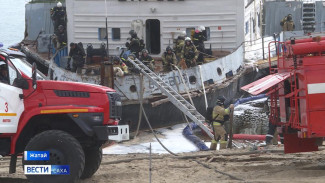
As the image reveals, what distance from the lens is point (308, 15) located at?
38.0 metres

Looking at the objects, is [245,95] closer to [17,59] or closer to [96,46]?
[96,46]

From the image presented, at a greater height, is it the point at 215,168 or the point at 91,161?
the point at 91,161

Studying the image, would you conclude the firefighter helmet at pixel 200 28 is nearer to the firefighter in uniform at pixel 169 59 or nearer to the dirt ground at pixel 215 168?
the firefighter in uniform at pixel 169 59

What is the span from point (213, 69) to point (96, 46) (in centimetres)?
451

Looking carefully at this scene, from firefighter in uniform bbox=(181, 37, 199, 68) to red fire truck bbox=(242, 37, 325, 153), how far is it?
10591 millimetres

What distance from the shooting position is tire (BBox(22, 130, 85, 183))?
1062 cm

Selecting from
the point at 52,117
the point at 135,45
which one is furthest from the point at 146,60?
the point at 52,117

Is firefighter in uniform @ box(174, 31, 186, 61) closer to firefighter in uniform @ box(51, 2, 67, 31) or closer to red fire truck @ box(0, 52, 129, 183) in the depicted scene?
firefighter in uniform @ box(51, 2, 67, 31)

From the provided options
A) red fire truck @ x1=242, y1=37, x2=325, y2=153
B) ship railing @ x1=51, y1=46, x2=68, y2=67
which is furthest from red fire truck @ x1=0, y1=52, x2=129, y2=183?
ship railing @ x1=51, y1=46, x2=68, y2=67

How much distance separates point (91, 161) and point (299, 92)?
11.2 feet

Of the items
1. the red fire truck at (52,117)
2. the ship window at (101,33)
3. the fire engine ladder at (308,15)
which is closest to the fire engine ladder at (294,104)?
the red fire truck at (52,117)

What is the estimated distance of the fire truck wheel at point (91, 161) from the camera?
11875mm

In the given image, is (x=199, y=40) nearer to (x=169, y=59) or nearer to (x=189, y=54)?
(x=189, y=54)

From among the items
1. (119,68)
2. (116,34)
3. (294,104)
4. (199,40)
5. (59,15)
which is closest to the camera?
(294,104)
